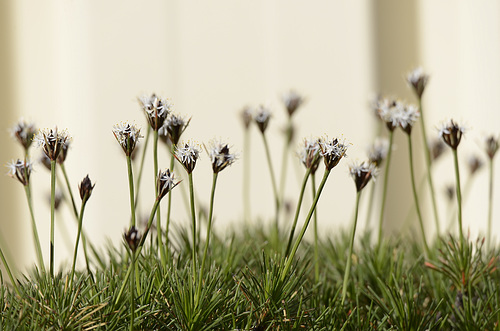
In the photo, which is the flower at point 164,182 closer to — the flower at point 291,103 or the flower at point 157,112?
the flower at point 157,112

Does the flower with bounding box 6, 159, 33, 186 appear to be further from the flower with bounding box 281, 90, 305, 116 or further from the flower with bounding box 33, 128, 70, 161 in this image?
the flower with bounding box 281, 90, 305, 116

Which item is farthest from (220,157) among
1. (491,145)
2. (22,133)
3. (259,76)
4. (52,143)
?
(259,76)

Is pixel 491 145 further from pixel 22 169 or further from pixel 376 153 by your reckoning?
pixel 22 169

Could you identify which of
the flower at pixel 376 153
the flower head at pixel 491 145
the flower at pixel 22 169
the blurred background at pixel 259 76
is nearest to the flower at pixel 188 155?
the flower at pixel 22 169

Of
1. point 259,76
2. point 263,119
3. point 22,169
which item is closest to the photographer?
point 22,169

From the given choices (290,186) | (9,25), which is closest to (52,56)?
(9,25)

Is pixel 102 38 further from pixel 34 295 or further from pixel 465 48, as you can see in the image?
pixel 34 295
